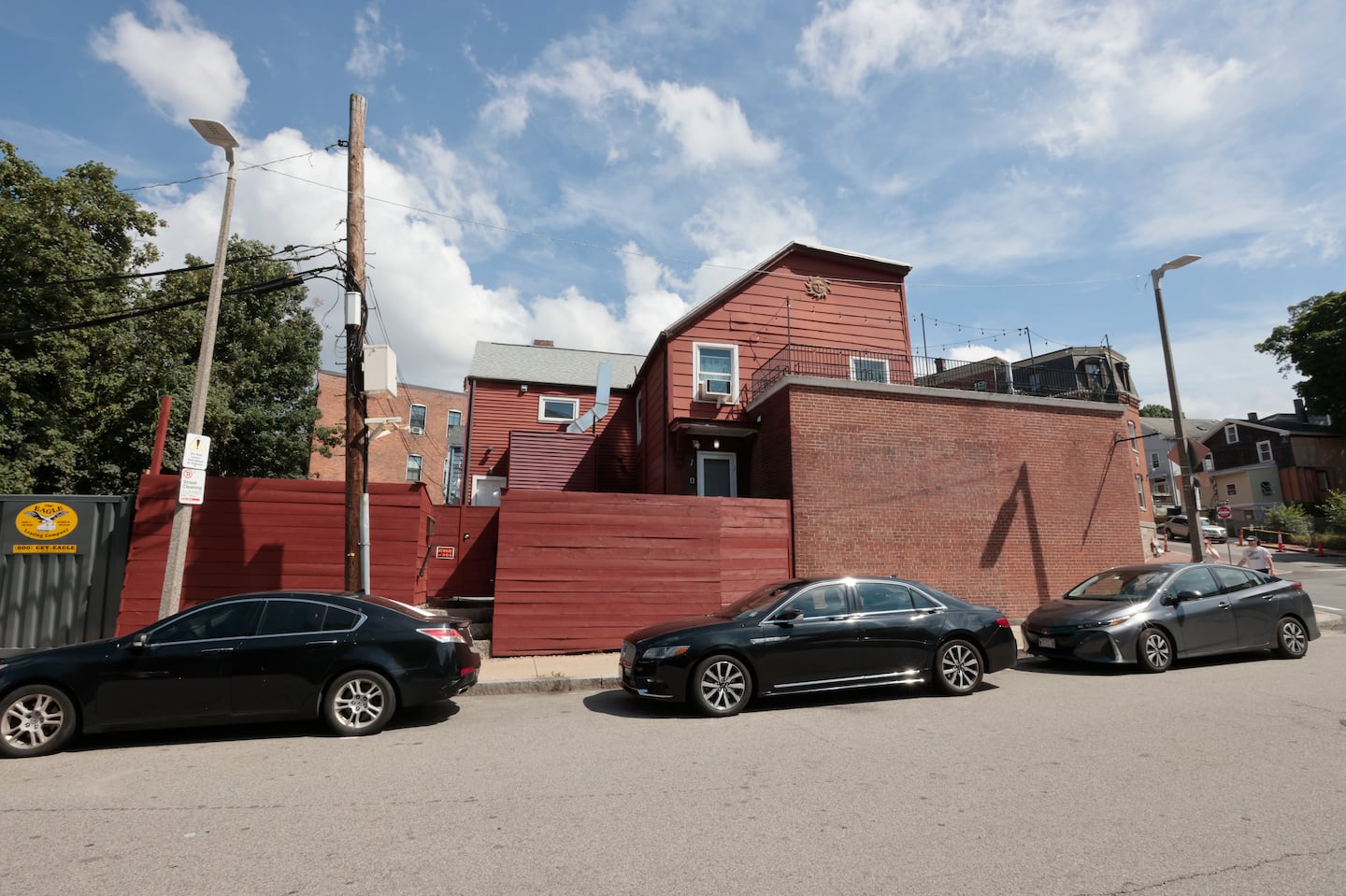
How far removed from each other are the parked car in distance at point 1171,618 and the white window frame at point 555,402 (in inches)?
664

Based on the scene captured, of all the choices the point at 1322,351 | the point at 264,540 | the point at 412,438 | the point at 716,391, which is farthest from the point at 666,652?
the point at 1322,351

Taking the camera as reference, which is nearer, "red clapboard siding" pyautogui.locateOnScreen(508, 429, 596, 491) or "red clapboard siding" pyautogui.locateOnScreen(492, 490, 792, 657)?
"red clapboard siding" pyautogui.locateOnScreen(492, 490, 792, 657)

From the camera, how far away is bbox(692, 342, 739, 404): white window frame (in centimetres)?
1662

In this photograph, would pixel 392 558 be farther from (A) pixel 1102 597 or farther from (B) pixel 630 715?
(A) pixel 1102 597

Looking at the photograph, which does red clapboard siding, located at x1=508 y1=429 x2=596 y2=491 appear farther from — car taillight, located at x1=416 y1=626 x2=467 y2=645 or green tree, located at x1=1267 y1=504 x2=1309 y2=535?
green tree, located at x1=1267 y1=504 x2=1309 y2=535

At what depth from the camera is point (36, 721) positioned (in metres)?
6.05

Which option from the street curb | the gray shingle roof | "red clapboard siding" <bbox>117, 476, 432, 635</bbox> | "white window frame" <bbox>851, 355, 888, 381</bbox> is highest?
the gray shingle roof

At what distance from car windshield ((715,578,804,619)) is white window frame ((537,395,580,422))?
16.2 m

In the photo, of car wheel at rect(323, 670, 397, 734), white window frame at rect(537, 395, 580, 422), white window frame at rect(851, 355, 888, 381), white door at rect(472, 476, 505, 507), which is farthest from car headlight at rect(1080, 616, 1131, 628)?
white window frame at rect(537, 395, 580, 422)

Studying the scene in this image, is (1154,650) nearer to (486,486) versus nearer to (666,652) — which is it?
(666,652)

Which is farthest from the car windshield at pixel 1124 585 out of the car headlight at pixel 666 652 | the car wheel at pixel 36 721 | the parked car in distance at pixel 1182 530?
the parked car in distance at pixel 1182 530

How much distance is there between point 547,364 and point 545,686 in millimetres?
18353

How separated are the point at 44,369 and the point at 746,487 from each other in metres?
16.4

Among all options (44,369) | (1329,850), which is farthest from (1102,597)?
(44,369)
